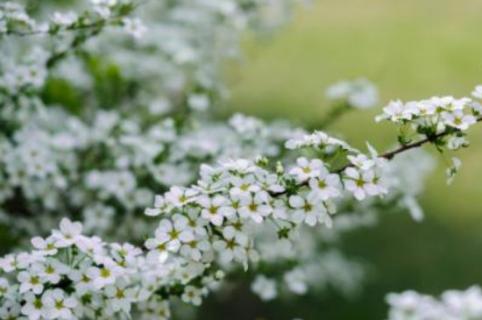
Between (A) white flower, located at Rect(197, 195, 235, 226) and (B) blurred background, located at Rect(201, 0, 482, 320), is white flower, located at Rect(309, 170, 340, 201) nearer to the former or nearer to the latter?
(A) white flower, located at Rect(197, 195, 235, 226)

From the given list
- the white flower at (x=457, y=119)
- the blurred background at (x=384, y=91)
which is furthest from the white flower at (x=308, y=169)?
the blurred background at (x=384, y=91)

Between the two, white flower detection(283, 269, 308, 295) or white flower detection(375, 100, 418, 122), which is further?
white flower detection(283, 269, 308, 295)

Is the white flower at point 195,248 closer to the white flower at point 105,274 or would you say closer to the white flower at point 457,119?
the white flower at point 105,274

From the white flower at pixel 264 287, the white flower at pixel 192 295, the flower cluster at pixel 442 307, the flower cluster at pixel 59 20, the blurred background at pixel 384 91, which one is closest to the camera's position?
the flower cluster at pixel 442 307

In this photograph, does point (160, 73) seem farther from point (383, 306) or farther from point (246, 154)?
point (383, 306)

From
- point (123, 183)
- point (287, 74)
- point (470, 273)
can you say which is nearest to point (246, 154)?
A: point (123, 183)

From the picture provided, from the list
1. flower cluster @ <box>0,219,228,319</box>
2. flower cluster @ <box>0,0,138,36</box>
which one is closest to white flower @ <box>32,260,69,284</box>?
flower cluster @ <box>0,219,228,319</box>

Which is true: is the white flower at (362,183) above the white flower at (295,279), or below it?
below

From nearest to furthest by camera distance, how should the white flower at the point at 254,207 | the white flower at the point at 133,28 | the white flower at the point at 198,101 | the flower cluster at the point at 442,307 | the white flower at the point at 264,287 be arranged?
the flower cluster at the point at 442,307
the white flower at the point at 254,207
the white flower at the point at 133,28
the white flower at the point at 264,287
the white flower at the point at 198,101
